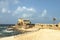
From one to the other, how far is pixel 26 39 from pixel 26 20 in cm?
6317

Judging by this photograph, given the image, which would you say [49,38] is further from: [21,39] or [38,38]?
[21,39]

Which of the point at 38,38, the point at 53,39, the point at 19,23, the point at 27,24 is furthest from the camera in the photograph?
the point at 19,23

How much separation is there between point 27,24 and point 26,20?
3.03 metres

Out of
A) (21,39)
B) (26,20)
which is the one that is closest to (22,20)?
(26,20)

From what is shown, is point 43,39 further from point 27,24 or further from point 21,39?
point 27,24

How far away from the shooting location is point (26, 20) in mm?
83438

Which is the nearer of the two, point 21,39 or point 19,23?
point 21,39

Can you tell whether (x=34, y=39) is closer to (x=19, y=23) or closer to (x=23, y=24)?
(x=23, y=24)

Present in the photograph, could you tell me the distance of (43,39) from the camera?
19078mm

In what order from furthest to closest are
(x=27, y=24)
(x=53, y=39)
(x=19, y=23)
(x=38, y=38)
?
1. (x=19, y=23)
2. (x=27, y=24)
3. (x=38, y=38)
4. (x=53, y=39)

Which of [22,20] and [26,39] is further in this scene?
[22,20]

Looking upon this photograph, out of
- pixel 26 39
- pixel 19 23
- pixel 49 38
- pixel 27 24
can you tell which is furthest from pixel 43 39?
pixel 19 23

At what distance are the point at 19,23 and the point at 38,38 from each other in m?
68.3

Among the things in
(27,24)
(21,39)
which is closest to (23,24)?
(27,24)
